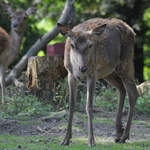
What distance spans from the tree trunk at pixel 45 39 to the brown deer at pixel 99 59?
419cm

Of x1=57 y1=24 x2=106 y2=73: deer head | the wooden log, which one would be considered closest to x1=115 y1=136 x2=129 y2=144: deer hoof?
x1=57 y1=24 x2=106 y2=73: deer head

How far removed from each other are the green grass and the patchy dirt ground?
1.03 feet

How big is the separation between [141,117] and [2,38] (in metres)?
5.51

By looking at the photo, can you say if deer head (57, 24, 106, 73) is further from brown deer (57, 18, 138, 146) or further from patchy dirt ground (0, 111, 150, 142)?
patchy dirt ground (0, 111, 150, 142)

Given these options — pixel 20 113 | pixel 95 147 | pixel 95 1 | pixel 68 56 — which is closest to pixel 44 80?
pixel 20 113

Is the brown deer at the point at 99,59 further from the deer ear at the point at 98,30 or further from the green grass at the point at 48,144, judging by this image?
the green grass at the point at 48,144

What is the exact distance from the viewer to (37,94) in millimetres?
8797

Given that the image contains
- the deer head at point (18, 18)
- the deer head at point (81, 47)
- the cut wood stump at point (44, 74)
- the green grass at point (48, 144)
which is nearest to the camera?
the green grass at point (48, 144)

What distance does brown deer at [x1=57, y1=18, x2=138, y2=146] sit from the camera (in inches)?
220

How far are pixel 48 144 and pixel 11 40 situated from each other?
725cm

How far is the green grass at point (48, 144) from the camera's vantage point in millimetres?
5258

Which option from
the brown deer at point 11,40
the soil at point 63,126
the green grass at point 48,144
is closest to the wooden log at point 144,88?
the soil at point 63,126

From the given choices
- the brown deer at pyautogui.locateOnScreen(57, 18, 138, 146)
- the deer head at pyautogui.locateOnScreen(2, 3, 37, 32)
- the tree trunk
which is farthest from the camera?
the deer head at pyautogui.locateOnScreen(2, 3, 37, 32)

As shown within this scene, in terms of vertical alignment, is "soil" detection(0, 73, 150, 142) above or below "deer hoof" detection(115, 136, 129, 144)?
above
